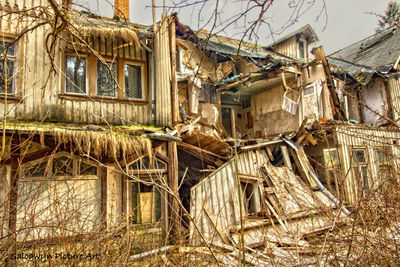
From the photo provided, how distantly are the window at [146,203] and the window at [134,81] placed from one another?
284cm

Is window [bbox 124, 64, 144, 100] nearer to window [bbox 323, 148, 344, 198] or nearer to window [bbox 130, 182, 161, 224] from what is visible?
window [bbox 130, 182, 161, 224]

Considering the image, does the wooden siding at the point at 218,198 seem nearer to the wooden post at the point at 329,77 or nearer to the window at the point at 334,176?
the window at the point at 334,176

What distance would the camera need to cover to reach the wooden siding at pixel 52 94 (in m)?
7.71

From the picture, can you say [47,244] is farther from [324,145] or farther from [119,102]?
[324,145]

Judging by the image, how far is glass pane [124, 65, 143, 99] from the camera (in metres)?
9.26

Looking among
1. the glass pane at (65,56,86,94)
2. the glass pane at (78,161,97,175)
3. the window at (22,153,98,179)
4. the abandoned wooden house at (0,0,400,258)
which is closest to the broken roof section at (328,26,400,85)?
the abandoned wooden house at (0,0,400,258)

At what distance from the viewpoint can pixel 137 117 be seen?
9039mm

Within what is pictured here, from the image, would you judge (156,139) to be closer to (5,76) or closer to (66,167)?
(66,167)

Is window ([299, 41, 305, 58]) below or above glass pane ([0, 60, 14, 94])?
above

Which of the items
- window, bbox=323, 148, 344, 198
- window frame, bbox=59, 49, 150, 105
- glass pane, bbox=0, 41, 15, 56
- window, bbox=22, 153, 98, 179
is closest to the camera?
glass pane, bbox=0, 41, 15, 56

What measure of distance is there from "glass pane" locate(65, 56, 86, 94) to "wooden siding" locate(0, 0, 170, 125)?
204 mm

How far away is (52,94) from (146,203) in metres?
4.10

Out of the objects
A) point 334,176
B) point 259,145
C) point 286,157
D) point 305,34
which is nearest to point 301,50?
point 305,34

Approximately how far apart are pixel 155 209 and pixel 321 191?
234 inches
